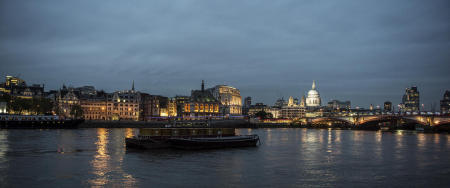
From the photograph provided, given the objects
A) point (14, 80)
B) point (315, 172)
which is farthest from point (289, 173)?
point (14, 80)

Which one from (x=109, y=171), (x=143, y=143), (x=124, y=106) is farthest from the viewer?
(x=124, y=106)

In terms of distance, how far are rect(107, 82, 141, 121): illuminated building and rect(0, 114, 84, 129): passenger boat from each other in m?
55.7

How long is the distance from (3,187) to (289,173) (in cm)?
2124

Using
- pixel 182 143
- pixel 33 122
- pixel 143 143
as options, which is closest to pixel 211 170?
pixel 182 143

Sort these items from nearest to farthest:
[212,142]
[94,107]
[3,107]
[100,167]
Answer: [100,167] < [212,142] < [3,107] < [94,107]

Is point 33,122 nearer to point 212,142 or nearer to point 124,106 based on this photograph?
point 124,106

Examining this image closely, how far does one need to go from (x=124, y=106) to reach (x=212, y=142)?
137905 mm

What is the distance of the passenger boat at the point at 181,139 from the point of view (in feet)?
159

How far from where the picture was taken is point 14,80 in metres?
199

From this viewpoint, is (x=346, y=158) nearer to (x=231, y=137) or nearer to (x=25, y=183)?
A: (x=231, y=137)

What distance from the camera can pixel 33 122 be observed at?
114312 mm

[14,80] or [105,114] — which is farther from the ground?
[14,80]

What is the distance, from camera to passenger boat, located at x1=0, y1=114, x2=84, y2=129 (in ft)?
364

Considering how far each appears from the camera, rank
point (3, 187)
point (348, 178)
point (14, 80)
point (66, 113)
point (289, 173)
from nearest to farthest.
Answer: point (3, 187) < point (348, 178) < point (289, 173) < point (66, 113) < point (14, 80)
